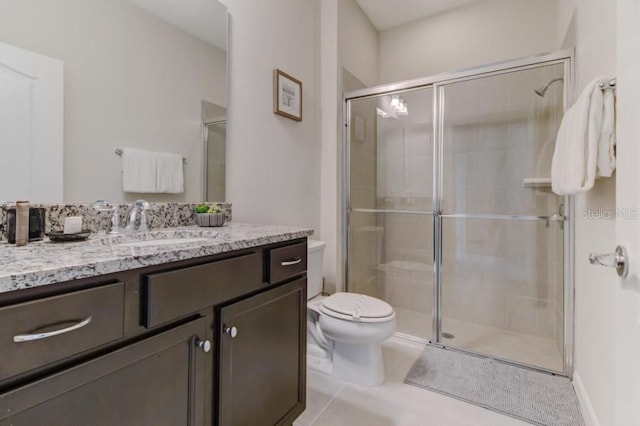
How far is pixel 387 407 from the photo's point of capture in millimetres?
1582

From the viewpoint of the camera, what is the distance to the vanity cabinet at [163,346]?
22.2 inches

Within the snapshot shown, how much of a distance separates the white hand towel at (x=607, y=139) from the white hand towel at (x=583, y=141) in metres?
0.01

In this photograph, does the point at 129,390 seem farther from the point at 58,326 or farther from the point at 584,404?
the point at 584,404

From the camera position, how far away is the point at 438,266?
236 centimetres

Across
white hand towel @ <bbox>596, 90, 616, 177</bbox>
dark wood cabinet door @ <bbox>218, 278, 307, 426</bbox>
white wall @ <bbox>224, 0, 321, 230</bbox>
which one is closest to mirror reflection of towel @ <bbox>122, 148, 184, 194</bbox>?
white wall @ <bbox>224, 0, 321, 230</bbox>

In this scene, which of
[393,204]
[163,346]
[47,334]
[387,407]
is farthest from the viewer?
[393,204]

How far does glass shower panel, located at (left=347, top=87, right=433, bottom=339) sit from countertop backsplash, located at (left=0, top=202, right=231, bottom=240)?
1.42 meters

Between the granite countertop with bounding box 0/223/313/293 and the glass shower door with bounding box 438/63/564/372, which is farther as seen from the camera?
the glass shower door with bounding box 438/63/564/372

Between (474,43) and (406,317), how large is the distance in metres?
2.49

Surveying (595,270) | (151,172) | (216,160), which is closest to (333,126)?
(216,160)

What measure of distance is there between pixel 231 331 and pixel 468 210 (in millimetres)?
2071

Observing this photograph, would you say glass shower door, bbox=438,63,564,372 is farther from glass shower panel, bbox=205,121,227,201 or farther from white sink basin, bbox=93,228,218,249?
white sink basin, bbox=93,228,218,249

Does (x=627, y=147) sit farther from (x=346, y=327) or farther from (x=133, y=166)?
(x=133, y=166)

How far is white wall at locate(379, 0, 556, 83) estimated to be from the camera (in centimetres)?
249
